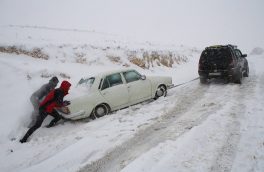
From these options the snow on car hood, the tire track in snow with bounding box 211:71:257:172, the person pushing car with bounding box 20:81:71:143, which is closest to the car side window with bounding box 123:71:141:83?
the snow on car hood

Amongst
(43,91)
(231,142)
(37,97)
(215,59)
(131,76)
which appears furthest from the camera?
(215,59)

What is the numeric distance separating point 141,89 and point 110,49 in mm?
8833

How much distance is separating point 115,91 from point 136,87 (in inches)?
38.5

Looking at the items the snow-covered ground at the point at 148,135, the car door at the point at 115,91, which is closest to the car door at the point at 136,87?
the car door at the point at 115,91

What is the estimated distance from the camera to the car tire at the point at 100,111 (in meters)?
8.02

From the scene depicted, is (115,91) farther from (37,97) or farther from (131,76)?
(37,97)

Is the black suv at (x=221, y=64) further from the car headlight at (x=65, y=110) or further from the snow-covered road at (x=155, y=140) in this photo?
the car headlight at (x=65, y=110)

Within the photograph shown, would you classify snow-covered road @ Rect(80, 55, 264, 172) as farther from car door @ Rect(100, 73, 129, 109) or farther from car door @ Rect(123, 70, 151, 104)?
car door @ Rect(100, 73, 129, 109)

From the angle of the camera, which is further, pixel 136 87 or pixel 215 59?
pixel 215 59

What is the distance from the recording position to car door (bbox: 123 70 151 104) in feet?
28.9

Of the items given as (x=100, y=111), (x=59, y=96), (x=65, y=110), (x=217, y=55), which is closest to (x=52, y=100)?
(x=59, y=96)

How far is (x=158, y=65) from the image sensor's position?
18.3m

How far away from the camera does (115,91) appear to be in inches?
330

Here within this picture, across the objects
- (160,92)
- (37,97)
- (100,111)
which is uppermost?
(37,97)
